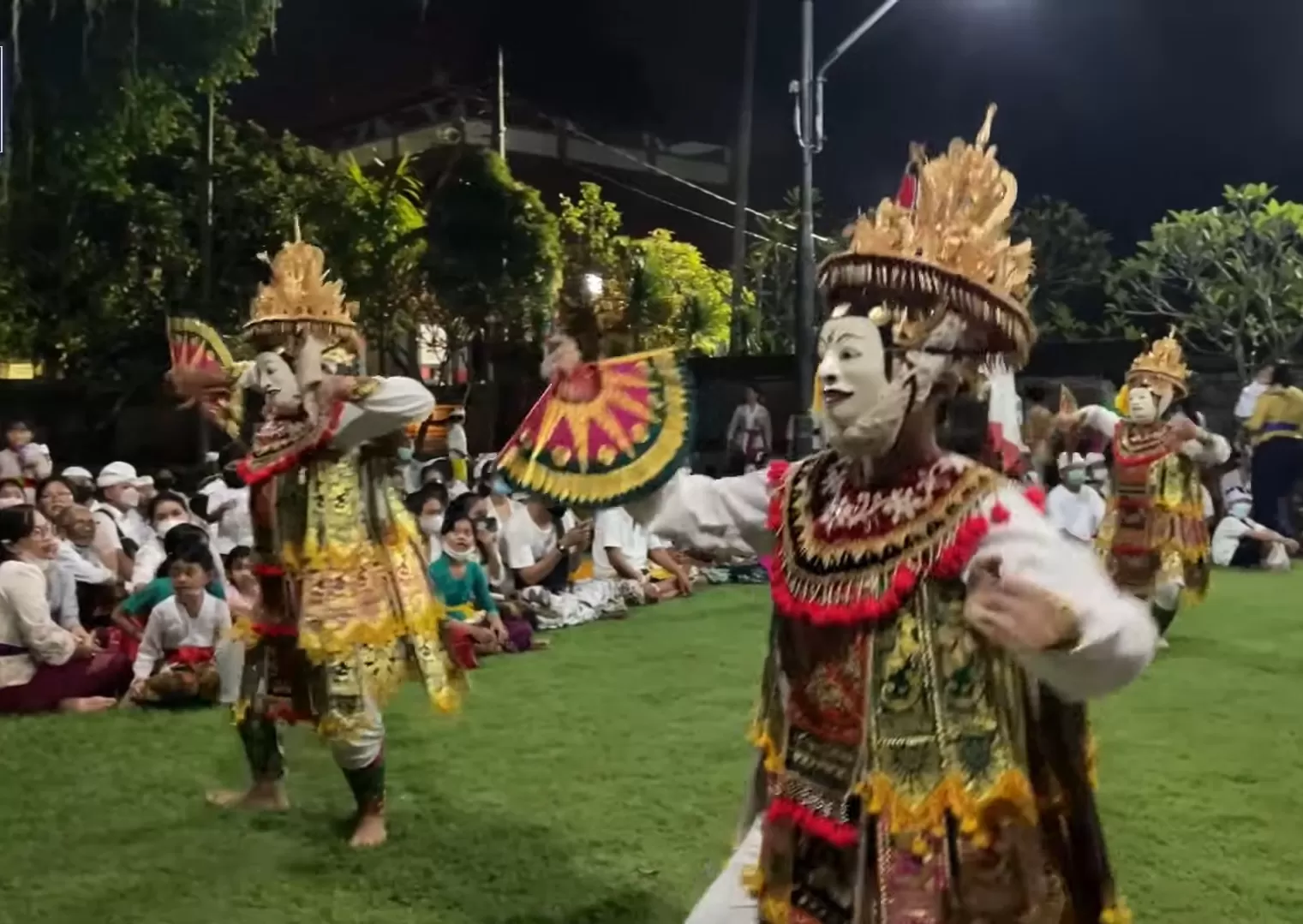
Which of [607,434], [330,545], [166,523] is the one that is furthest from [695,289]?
[607,434]

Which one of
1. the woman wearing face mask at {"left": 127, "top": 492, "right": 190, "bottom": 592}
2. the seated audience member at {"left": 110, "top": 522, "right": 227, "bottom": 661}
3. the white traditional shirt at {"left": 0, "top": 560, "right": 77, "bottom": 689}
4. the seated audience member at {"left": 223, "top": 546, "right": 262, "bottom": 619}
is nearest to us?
the white traditional shirt at {"left": 0, "top": 560, "right": 77, "bottom": 689}

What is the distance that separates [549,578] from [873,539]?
686 centimetres

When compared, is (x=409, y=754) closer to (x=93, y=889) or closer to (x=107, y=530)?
(x=93, y=889)

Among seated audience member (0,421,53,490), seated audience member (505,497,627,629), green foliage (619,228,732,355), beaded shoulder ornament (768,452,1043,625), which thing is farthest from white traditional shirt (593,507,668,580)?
green foliage (619,228,732,355)

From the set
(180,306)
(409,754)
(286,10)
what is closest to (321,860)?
(409,754)

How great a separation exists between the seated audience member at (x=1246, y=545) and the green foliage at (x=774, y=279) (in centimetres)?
1107

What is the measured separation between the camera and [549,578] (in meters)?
9.16

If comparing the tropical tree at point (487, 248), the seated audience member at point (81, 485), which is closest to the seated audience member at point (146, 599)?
the seated audience member at point (81, 485)

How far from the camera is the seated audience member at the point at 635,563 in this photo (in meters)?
9.39

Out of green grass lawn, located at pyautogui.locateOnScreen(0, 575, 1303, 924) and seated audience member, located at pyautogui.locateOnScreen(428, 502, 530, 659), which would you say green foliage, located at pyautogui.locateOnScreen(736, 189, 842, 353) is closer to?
seated audience member, located at pyautogui.locateOnScreen(428, 502, 530, 659)

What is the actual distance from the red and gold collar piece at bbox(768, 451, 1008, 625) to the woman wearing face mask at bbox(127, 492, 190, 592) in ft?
17.9

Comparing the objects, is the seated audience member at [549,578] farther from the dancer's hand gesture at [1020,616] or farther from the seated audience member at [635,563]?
the dancer's hand gesture at [1020,616]

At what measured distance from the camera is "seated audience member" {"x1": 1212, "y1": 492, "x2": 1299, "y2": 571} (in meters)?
11.5

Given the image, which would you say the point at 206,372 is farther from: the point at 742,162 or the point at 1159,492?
the point at 742,162
